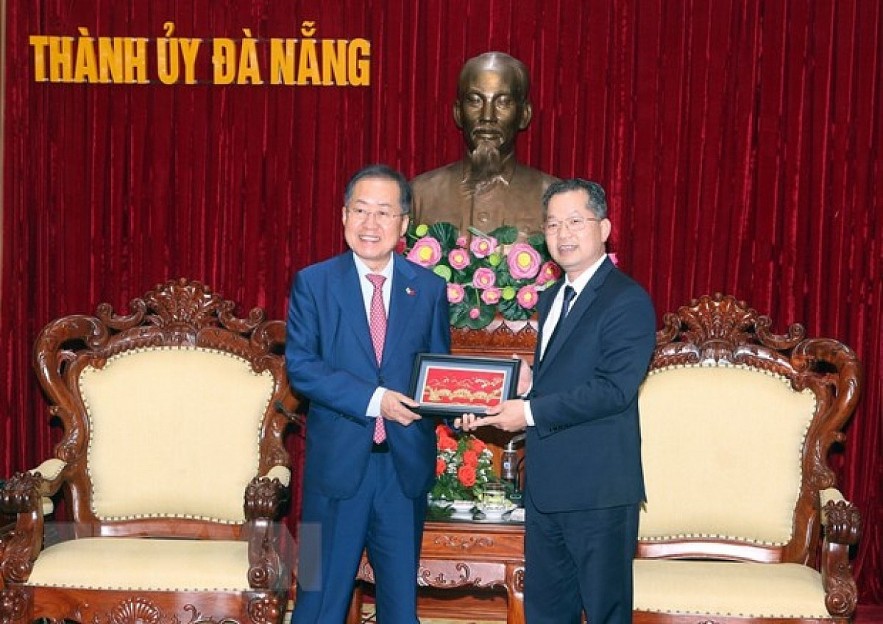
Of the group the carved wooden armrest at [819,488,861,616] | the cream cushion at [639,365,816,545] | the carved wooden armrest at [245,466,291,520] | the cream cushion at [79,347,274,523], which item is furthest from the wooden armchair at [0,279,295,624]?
the carved wooden armrest at [819,488,861,616]

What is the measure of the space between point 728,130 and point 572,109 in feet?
1.93

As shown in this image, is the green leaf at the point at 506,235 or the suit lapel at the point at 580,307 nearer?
the suit lapel at the point at 580,307

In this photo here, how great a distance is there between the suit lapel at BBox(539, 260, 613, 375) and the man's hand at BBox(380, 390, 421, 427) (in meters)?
0.37

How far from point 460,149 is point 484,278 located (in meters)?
0.97

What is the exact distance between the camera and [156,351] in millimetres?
3793

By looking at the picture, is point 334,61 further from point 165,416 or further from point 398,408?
point 398,408

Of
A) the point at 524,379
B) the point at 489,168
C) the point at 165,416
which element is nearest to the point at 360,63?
the point at 489,168

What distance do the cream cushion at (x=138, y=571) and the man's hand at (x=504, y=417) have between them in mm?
836

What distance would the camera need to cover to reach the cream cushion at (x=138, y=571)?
3211 mm

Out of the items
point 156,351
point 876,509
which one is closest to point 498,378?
point 156,351

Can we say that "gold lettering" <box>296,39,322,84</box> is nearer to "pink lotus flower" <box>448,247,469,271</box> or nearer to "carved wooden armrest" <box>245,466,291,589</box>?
"pink lotus flower" <box>448,247,469,271</box>

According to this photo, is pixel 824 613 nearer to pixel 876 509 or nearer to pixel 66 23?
pixel 876 509

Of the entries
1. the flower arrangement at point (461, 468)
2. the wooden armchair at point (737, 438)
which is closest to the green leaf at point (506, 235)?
the wooden armchair at point (737, 438)

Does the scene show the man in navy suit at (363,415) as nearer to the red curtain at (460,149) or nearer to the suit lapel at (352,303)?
the suit lapel at (352,303)
